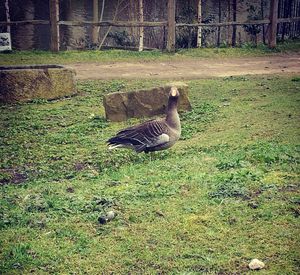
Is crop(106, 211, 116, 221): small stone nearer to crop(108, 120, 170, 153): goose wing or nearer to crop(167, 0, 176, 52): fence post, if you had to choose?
Result: crop(108, 120, 170, 153): goose wing

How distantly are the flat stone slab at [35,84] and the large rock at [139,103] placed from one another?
1.96 meters

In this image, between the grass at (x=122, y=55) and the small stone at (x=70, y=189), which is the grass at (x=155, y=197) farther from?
the grass at (x=122, y=55)

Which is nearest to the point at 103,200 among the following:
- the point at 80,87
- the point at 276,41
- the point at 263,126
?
the point at 263,126

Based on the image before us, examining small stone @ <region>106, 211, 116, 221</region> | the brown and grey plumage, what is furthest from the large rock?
small stone @ <region>106, 211, 116, 221</region>

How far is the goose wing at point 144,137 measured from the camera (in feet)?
22.1

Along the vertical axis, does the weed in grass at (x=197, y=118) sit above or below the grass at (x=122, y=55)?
below

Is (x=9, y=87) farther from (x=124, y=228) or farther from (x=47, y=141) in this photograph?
(x=124, y=228)

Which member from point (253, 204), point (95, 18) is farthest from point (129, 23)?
point (253, 204)

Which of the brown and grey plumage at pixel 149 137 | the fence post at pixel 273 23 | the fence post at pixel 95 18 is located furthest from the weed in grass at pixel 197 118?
the fence post at pixel 95 18

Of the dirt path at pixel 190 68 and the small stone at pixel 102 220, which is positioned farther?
the dirt path at pixel 190 68

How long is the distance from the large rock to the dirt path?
11.4 ft

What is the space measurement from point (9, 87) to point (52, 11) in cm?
642

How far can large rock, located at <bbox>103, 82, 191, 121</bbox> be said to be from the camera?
9258 millimetres

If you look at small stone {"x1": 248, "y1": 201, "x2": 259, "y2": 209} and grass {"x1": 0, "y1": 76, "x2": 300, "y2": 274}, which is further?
small stone {"x1": 248, "y1": 201, "x2": 259, "y2": 209}
